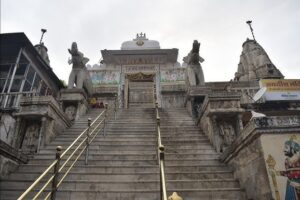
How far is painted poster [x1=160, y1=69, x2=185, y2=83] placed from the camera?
615 inches

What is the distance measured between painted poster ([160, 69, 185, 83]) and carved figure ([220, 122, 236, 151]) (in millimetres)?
8913

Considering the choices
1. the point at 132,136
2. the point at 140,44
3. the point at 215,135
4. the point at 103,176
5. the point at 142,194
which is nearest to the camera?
the point at 142,194

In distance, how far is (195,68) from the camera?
11172 mm

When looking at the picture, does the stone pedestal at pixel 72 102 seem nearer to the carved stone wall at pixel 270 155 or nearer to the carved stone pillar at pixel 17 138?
the carved stone pillar at pixel 17 138

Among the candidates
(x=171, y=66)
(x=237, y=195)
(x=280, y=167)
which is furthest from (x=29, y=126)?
(x=171, y=66)

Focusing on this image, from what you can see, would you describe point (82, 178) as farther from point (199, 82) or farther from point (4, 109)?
point (199, 82)

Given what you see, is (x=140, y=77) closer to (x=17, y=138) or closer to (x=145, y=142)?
(x=145, y=142)

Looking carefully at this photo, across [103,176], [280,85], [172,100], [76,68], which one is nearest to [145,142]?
[103,176]

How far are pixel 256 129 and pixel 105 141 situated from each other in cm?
452

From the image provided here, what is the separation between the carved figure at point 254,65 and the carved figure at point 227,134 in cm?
1685

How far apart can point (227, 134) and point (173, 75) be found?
31.7 ft

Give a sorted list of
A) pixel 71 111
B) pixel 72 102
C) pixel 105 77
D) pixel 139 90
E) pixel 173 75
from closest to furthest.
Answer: pixel 71 111, pixel 72 102, pixel 139 90, pixel 173 75, pixel 105 77

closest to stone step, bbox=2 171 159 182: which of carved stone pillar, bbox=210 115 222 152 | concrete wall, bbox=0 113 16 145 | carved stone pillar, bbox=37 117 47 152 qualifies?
carved stone pillar, bbox=37 117 47 152

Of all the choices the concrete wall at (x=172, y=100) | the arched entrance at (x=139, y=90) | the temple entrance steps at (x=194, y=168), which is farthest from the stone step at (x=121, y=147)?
the arched entrance at (x=139, y=90)
